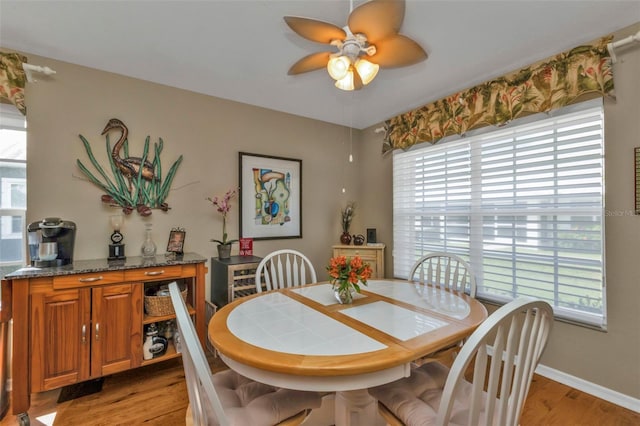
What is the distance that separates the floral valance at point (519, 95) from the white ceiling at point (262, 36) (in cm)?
11

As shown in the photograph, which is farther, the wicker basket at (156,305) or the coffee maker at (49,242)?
the wicker basket at (156,305)

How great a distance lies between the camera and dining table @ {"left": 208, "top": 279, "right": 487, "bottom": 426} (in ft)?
3.36

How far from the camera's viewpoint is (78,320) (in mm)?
1930

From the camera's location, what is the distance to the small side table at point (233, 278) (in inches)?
100

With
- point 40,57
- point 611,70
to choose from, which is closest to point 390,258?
point 611,70

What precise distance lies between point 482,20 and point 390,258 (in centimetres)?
246

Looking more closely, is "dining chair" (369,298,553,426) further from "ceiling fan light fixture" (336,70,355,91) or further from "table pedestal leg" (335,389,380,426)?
"ceiling fan light fixture" (336,70,355,91)

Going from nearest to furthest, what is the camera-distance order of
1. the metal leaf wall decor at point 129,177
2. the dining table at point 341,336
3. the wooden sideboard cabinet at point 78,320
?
the dining table at point 341,336 < the wooden sideboard cabinet at point 78,320 < the metal leaf wall decor at point 129,177

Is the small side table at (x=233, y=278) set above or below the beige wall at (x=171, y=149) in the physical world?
below

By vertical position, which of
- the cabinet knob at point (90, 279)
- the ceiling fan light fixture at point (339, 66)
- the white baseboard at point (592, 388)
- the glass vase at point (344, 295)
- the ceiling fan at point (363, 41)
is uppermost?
the ceiling fan at point (363, 41)

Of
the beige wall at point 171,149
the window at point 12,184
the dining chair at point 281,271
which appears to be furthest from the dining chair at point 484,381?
the window at point 12,184

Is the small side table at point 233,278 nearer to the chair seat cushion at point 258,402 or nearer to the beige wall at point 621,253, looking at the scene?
the chair seat cushion at point 258,402

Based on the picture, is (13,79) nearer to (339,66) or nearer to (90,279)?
(90,279)

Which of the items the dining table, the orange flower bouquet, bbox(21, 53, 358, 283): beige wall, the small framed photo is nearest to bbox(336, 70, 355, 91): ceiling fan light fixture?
the orange flower bouquet
